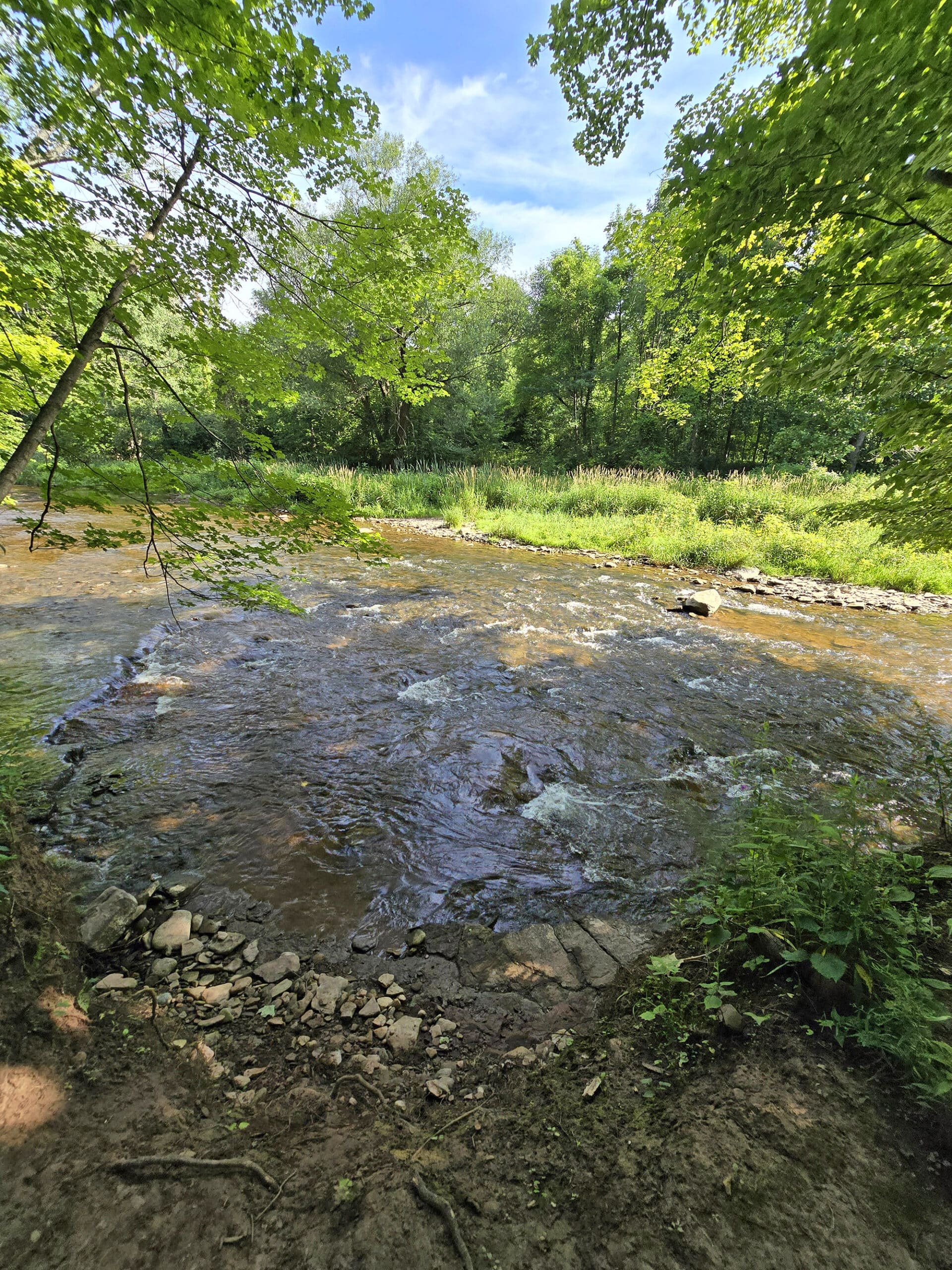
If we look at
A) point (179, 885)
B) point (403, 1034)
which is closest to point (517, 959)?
point (403, 1034)

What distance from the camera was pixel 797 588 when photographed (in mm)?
11664

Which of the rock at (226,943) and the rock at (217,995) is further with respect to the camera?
the rock at (226,943)

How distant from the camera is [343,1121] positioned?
6.08 feet

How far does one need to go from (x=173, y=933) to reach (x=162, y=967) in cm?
22

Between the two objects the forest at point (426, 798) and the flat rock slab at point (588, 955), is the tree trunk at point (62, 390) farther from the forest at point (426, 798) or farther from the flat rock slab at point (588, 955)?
the flat rock slab at point (588, 955)

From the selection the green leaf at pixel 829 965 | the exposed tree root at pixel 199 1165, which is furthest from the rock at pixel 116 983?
the green leaf at pixel 829 965

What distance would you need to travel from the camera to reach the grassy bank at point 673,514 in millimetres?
12672

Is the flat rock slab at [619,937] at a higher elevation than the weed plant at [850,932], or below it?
below

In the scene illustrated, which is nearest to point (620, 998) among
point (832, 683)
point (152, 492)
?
point (152, 492)

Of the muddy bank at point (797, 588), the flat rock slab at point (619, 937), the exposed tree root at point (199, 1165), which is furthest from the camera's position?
the muddy bank at point (797, 588)

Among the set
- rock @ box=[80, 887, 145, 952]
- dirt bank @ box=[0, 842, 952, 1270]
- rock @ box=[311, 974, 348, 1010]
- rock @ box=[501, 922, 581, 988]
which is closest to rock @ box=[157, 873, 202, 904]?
rock @ box=[80, 887, 145, 952]

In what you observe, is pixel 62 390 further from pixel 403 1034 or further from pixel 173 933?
pixel 403 1034

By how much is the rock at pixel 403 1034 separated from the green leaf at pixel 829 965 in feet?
5.73

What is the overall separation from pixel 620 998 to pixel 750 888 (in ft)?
2.81
